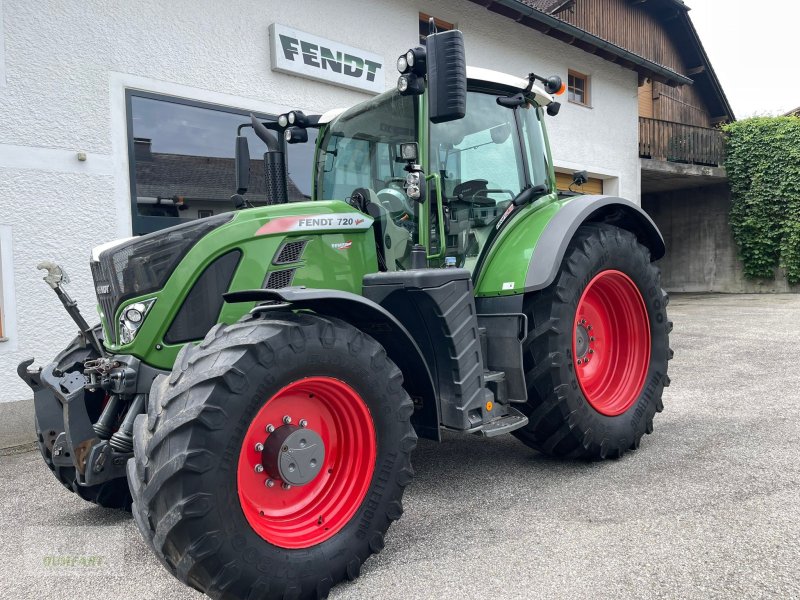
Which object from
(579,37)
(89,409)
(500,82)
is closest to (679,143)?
(579,37)

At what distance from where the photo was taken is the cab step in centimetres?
298

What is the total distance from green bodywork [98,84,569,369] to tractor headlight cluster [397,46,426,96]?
0.48ft

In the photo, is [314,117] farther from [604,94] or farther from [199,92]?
[604,94]

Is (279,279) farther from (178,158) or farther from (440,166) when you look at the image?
(178,158)

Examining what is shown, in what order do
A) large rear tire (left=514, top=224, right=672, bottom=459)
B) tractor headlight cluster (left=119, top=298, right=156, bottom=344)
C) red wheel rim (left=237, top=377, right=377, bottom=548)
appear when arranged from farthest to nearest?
large rear tire (left=514, top=224, right=672, bottom=459)
tractor headlight cluster (left=119, top=298, right=156, bottom=344)
red wheel rim (left=237, top=377, right=377, bottom=548)

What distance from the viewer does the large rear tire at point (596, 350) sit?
3.33 m

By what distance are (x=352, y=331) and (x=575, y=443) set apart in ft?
5.39

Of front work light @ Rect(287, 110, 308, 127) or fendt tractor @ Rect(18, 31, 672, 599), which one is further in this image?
front work light @ Rect(287, 110, 308, 127)

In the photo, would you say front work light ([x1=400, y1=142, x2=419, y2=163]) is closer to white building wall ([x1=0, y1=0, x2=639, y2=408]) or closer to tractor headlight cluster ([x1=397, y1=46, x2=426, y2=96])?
tractor headlight cluster ([x1=397, y1=46, x2=426, y2=96])

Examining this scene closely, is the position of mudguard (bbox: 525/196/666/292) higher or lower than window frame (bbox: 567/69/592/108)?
lower

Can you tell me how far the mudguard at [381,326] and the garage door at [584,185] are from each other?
8779 millimetres

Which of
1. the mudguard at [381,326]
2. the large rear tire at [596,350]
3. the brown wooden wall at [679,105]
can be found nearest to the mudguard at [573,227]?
the large rear tire at [596,350]

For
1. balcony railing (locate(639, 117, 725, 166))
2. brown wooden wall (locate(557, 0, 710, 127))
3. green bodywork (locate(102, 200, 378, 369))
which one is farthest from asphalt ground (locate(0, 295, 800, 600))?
brown wooden wall (locate(557, 0, 710, 127))

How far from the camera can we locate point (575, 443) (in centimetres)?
341
